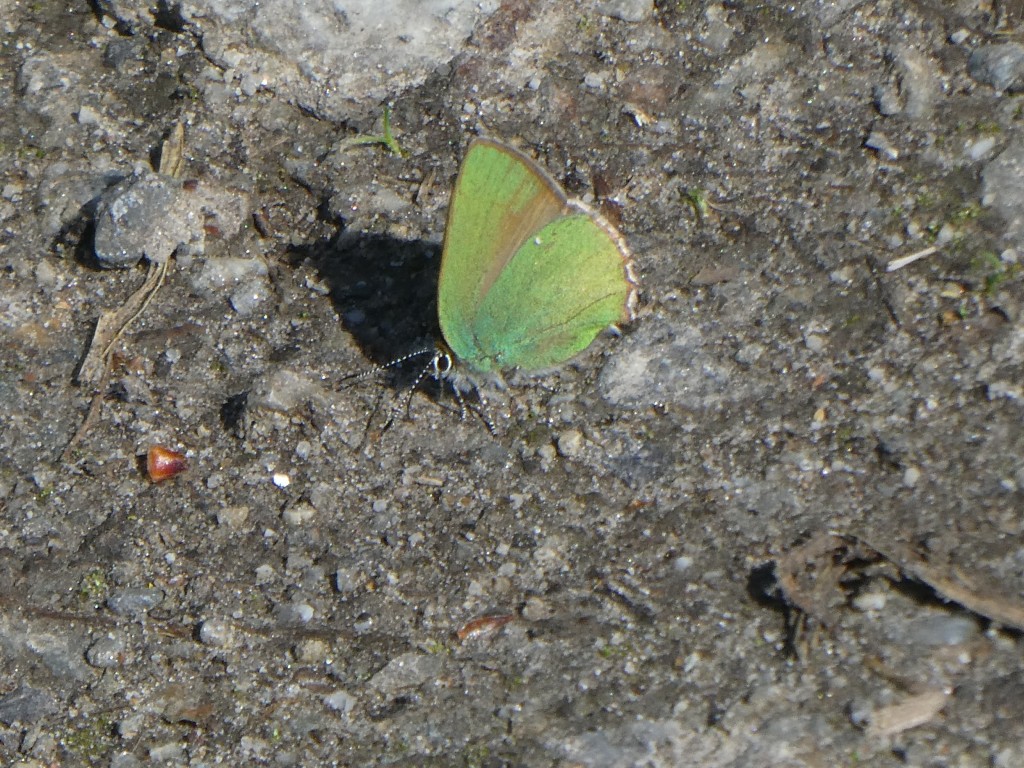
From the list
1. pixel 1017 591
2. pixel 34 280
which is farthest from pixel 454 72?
pixel 1017 591

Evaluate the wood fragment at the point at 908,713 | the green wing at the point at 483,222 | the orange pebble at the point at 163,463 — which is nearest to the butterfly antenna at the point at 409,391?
the green wing at the point at 483,222

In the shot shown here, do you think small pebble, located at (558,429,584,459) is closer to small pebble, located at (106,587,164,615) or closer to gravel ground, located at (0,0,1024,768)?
gravel ground, located at (0,0,1024,768)

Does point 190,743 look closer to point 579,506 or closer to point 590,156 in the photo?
point 579,506

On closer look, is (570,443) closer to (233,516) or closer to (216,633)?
(233,516)

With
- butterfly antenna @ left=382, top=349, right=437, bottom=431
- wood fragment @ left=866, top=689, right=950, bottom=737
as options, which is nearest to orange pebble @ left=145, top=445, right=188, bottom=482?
butterfly antenna @ left=382, top=349, right=437, bottom=431

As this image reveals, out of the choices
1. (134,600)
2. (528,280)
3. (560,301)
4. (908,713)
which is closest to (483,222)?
(528,280)

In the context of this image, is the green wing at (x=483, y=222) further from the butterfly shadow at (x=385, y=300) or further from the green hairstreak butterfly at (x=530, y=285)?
the butterfly shadow at (x=385, y=300)
